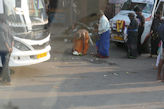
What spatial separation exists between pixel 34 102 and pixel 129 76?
3153 millimetres

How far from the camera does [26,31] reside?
7203mm

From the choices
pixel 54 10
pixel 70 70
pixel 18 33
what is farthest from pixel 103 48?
pixel 54 10

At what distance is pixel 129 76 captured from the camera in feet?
25.8

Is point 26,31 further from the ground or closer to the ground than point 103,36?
further from the ground

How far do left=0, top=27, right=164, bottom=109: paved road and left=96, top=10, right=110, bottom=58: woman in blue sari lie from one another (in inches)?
12.4

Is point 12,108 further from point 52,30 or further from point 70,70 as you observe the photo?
point 52,30

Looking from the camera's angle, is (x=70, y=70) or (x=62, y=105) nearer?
(x=62, y=105)

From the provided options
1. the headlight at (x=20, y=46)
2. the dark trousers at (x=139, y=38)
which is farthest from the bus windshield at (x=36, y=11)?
the dark trousers at (x=139, y=38)

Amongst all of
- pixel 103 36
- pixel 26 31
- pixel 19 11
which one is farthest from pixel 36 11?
pixel 103 36

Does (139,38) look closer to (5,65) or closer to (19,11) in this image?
(19,11)

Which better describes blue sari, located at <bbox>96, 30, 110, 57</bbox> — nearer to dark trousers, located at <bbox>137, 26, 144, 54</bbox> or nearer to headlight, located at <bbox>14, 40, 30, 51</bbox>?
dark trousers, located at <bbox>137, 26, 144, 54</bbox>

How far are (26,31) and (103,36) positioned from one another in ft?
11.2

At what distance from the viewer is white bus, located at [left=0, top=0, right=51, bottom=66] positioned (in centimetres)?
698

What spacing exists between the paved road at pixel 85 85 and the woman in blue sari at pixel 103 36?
316 millimetres
